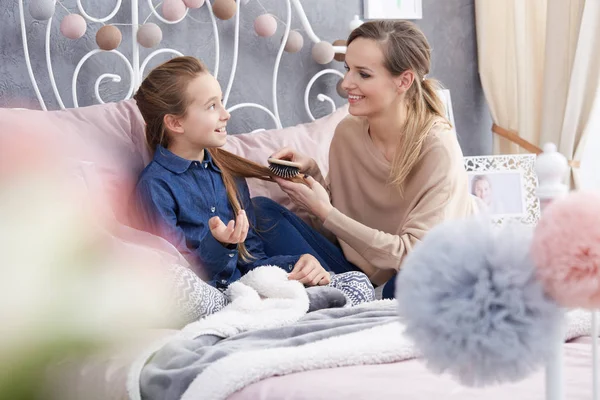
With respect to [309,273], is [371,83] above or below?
above

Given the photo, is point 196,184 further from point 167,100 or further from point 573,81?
point 573,81

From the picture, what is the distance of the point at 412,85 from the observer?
90.4 inches

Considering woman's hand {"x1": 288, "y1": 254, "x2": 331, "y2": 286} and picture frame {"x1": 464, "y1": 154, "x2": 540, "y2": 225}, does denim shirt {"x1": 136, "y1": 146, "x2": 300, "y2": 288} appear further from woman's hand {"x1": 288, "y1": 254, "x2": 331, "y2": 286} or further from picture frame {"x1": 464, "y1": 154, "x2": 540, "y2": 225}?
picture frame {"x1": 464, "y1": 154, "x2": 540, "y2": 225}

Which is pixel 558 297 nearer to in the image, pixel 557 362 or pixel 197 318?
pixel 557 362

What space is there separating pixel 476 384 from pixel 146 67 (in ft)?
6.86

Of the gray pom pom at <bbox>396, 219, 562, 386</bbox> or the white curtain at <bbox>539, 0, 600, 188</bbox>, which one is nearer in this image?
the gray pom pom at <bbox>396, 219, 562, 386</bbox>

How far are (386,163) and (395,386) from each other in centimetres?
121

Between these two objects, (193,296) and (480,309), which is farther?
(193,296)

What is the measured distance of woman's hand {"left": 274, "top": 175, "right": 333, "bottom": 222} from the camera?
2.11 m

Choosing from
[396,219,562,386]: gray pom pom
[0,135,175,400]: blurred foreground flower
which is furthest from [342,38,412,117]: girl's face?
[396,219,562,386]: gray pom pom

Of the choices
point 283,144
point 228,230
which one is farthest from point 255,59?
point 228,230

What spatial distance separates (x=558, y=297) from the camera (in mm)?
681

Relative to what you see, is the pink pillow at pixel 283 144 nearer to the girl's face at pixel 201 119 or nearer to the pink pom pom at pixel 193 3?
the girl's face at pixel 201 119

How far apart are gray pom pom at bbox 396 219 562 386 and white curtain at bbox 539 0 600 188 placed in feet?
8.20
